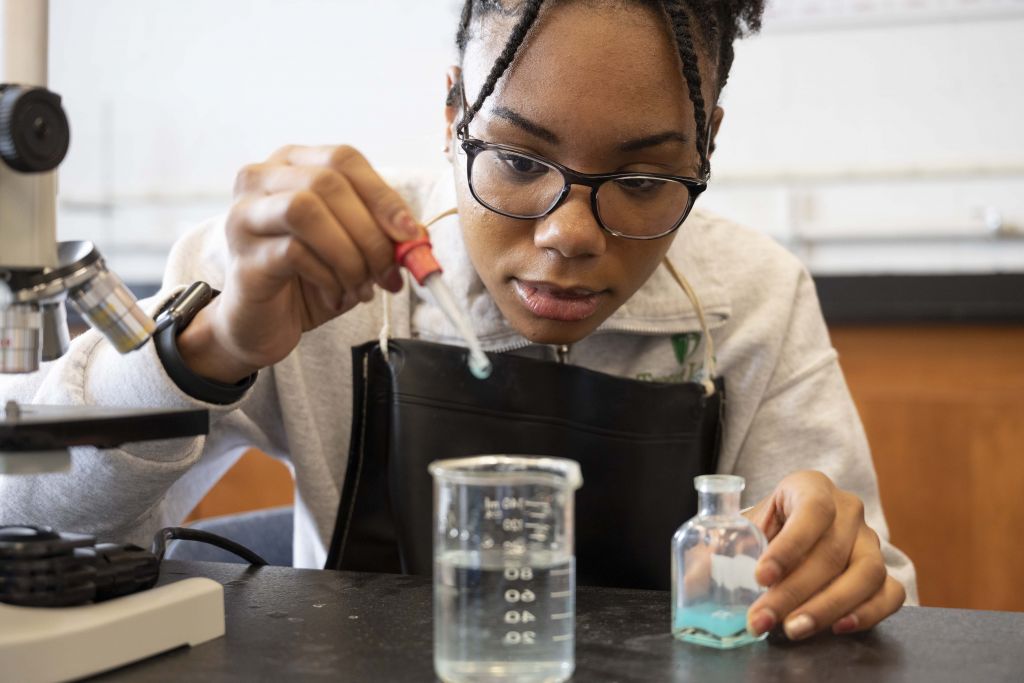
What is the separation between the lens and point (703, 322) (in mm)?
1331

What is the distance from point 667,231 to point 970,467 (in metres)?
1.23

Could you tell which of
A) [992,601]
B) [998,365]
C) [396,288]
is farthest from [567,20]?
[992,601]

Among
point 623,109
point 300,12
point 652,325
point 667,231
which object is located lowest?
point 652,325

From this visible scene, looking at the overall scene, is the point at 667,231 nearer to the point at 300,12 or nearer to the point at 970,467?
the point at 970,467

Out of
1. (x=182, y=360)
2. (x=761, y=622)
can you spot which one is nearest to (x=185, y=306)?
(x=182, y=360)

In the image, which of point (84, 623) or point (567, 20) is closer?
point (84, 623)

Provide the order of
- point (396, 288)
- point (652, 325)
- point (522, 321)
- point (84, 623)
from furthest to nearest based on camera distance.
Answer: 1. point (652, 325)
2. point (522, 321)
3. point (396, 288)
4. point (84, 623)

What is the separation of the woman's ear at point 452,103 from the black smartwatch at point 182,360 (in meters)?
0.35

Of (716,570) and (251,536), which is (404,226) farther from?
(251,536)

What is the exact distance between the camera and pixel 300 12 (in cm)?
273

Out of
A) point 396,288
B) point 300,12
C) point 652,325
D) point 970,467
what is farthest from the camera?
point 300,12

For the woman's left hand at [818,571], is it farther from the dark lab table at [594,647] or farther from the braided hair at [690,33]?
the braided hair at [690,33]

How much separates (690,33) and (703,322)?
0.36 meters

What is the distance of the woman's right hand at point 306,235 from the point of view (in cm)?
83
